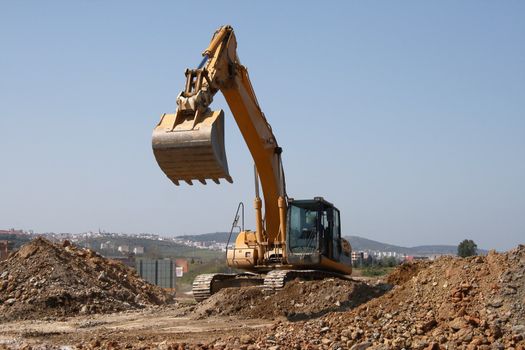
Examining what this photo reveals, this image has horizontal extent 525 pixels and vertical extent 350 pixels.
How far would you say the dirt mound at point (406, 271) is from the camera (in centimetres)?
2311

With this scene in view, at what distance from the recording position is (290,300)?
629 inches

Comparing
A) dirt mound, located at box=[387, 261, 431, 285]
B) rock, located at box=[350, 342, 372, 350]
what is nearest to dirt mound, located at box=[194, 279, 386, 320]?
rock, located at box=[350, 342, 372, 350]

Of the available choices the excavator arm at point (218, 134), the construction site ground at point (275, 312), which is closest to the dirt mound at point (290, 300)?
the construction site ground at point (275, 312)

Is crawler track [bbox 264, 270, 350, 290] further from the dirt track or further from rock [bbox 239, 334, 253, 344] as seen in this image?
rock [bbox 239, 334, 253, 344]

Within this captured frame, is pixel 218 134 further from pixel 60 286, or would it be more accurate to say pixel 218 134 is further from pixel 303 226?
pixel 60 286

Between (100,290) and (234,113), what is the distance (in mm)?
6360

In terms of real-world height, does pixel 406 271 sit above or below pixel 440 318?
above

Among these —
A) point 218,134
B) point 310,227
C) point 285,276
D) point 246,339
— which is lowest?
point 246,339

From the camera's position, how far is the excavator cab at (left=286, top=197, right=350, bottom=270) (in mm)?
17688

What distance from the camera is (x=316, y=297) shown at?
15875 mm

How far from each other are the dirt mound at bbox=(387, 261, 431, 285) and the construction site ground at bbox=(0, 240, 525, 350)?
96 millimetres

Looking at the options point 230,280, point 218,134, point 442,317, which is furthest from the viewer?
point 230,280

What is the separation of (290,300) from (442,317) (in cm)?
578

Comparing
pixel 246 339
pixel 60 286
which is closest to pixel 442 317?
pixel 246 339
